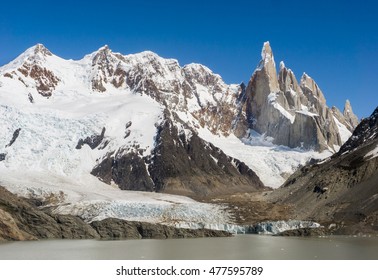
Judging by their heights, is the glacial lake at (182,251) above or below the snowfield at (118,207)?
below

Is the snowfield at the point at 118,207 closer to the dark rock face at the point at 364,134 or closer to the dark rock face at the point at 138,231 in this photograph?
the dark rock face at the point at 138,231

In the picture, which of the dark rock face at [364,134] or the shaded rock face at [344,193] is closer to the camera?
the shaded rock face at [344,193]

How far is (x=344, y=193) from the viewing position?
10681cm

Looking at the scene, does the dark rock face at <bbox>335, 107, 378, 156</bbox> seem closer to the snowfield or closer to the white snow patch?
the white snow patch

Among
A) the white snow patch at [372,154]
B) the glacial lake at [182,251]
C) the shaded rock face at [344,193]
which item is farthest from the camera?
the white snow patch at [372,154]

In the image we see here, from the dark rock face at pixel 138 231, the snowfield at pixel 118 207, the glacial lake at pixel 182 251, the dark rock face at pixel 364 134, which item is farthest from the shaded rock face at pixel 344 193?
the glacial lake at pixel 182 251

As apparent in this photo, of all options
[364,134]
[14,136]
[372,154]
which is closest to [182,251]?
[372,154]

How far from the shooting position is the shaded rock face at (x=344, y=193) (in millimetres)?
89562

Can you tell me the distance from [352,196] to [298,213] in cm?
1137

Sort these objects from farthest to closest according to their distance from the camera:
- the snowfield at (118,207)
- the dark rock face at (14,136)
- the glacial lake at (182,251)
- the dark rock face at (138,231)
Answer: the dark rock face at (14,136) → the snowfield at (118,207) → the dark rock face at (138,231) → the glacial lake at (182,251)

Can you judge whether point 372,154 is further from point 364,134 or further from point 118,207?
point 118,207

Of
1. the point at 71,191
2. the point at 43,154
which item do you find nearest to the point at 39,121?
the point at 43,154

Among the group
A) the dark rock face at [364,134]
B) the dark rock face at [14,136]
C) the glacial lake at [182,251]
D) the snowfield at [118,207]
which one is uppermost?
the dark rock face at [14,136]
